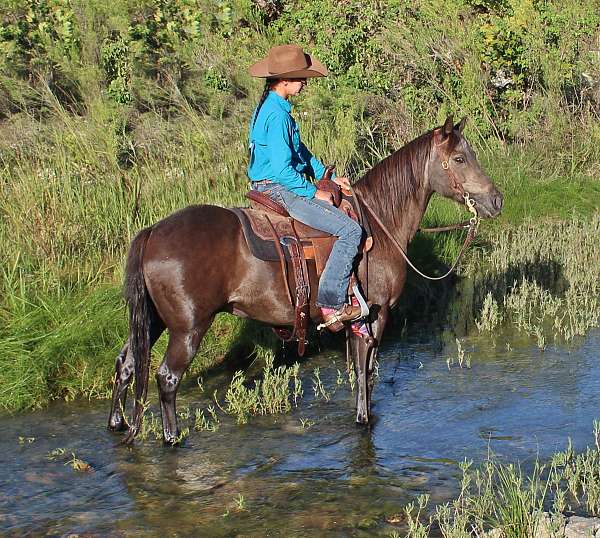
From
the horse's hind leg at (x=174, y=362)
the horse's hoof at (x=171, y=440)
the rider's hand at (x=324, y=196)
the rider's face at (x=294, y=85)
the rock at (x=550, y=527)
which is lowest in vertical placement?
the horse's hoof at (x=171, y=440)

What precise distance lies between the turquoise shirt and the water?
1.86 metres

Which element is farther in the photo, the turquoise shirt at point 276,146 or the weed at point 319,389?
the weed at point 319,389

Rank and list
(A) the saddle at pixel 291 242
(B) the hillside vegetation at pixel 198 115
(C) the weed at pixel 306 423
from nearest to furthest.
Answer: (A) the saddle at pixel 291 242 < (C) the weed at pixel 306 423 < (B) the hillside vegetation at pixel 198 115

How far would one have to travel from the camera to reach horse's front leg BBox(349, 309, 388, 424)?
21.4ft

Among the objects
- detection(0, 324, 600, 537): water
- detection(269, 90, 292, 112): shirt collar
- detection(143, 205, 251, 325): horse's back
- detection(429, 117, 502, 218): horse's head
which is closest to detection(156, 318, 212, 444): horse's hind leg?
detection(143, 205, 251, 325): horse's back

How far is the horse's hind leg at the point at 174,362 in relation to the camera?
19.6 feet

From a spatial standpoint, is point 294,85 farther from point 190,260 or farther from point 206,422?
point 206,422

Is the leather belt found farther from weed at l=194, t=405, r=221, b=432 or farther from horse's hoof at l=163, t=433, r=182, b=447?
horse's hoof at l=163, t=433, r=182, b=447

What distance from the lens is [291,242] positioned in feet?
20.2

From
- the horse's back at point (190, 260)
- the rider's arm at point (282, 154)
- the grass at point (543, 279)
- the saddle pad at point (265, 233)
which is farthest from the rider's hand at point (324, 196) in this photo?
the grass at point (543, 279)

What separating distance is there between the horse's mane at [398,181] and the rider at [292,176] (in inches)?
24.1

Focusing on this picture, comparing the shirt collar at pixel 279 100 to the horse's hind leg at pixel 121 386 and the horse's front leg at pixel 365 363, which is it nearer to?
the horse's front leg at pixel 365 363

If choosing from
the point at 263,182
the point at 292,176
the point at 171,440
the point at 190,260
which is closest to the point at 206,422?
the point at 171,440

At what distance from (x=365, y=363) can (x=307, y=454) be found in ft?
3.12
